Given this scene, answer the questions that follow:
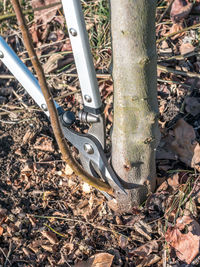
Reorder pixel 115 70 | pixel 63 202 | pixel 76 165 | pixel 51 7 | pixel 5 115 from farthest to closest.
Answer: pixel 51 7 < pixel 5 115 < pixel 63 202 < pixel 76 165 < pixel 115 70

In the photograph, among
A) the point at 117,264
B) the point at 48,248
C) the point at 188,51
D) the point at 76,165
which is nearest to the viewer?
the point at 76,165

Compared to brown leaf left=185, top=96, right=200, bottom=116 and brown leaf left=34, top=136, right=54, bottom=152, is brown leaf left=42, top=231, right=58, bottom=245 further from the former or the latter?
brown leaf left=185, top=96, right=200, bottom=116

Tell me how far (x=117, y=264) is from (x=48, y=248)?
1.26 ft

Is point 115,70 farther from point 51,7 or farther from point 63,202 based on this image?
point 51,7

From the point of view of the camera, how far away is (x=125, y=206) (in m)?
1.94

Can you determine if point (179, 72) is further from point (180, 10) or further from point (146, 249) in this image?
point (146, 249)

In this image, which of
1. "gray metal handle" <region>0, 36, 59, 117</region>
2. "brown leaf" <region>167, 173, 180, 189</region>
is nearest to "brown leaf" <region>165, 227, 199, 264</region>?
"brown leaf" <region>167, 173, 180, 189</region>

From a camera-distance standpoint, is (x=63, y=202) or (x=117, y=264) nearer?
(x=117, y=264)

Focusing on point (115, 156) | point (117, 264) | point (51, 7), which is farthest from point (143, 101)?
point (51, 7)

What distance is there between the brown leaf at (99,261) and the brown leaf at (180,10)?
5.37 feet

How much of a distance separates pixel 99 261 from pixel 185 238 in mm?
438

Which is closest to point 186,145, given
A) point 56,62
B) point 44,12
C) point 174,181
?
point 174,181

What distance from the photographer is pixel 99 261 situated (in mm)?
1770

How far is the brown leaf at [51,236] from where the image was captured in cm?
192
